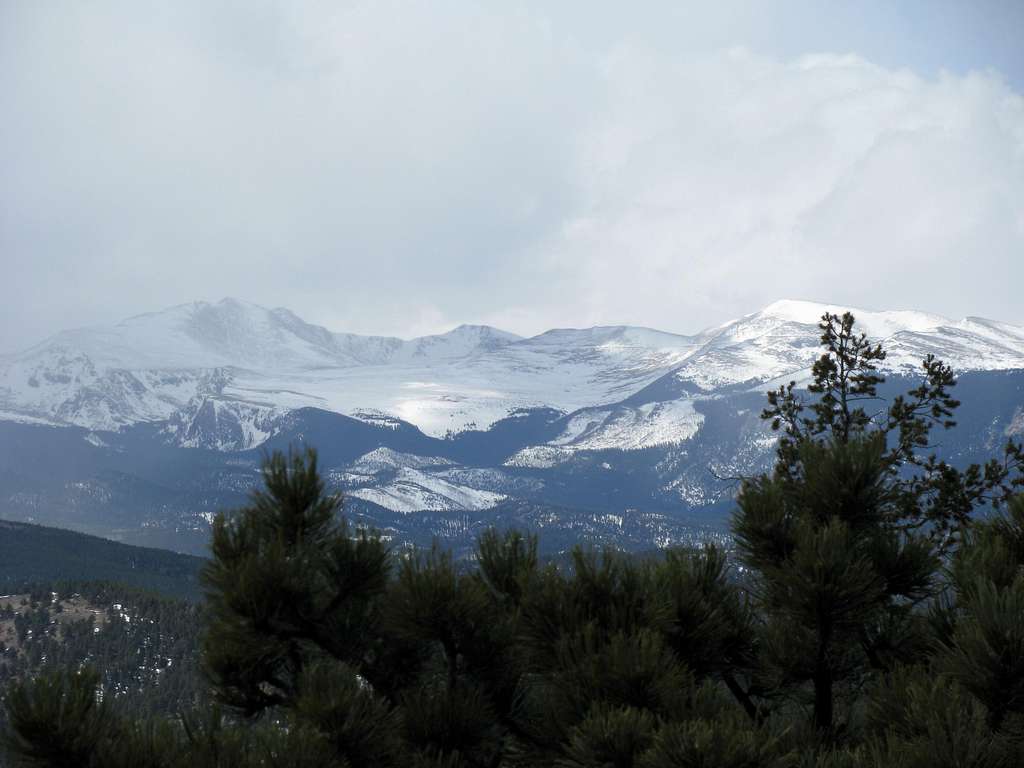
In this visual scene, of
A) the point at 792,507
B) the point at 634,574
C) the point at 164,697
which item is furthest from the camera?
the point at 164,697

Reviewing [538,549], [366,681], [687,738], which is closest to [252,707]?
[366,681]

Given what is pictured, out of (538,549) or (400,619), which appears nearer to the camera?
(400,619)

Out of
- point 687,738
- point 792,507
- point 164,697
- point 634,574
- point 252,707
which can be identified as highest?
point 792,507

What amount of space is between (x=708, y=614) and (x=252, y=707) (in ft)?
10.9

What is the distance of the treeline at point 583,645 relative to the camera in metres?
5.46

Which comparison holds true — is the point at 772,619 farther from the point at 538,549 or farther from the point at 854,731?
the point at 538,549

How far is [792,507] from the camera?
7531mm

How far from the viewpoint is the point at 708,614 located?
702cm

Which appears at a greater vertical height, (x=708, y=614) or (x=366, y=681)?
(x=708, y=614)

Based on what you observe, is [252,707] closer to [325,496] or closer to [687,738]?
[325,496]

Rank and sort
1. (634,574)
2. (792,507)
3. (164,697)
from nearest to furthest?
1. (634,574)
2. (792,507)
3. (164,697)

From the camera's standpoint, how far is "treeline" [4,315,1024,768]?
5461mm

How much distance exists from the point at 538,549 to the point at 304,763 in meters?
2.95

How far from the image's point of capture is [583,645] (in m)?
6.45
